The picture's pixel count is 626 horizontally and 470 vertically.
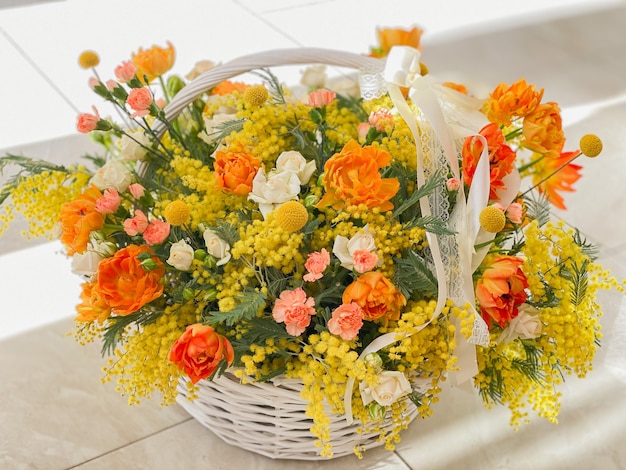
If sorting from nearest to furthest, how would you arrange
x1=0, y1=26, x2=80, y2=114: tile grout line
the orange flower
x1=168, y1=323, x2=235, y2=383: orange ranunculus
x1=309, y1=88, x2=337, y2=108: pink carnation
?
1. x1=168, y1=323, x2=235, y2=383: orange ranunculus
2. x1=309, y1=88, x2=337, y2=108: pink carnation
3. the orange flower
4. x1=0, y1=26, x2=80, y2=114: tile grout line

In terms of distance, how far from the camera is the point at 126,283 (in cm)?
95

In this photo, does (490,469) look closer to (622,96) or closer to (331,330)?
(331,330)

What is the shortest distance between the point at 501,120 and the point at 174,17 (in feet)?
5.19

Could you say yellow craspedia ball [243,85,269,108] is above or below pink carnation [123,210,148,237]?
above

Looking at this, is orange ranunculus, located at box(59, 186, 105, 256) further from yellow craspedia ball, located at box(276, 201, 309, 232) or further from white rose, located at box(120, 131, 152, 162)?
yellow craspedia ball, located at box(276, 201, 309, 232)

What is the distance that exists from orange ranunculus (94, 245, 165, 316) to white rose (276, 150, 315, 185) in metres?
0.21

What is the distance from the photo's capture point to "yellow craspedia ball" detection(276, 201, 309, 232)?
0.93 m

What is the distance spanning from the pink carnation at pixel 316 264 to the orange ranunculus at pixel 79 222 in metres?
0.30

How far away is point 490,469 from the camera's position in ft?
3.94

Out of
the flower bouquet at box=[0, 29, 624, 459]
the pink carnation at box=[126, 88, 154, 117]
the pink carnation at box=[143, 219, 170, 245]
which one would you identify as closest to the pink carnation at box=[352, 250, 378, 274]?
the flower bouquet at box=[0, 29, 624, 459]

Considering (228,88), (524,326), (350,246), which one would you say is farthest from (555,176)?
(228,88)

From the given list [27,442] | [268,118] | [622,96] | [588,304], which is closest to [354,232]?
[268,118]

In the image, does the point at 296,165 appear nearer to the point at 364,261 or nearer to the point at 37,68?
the point at 364,261

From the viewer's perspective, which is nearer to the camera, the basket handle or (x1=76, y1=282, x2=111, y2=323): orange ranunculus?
(x1=76, y1=282, x2=111, y2=323): orange ranunculus
